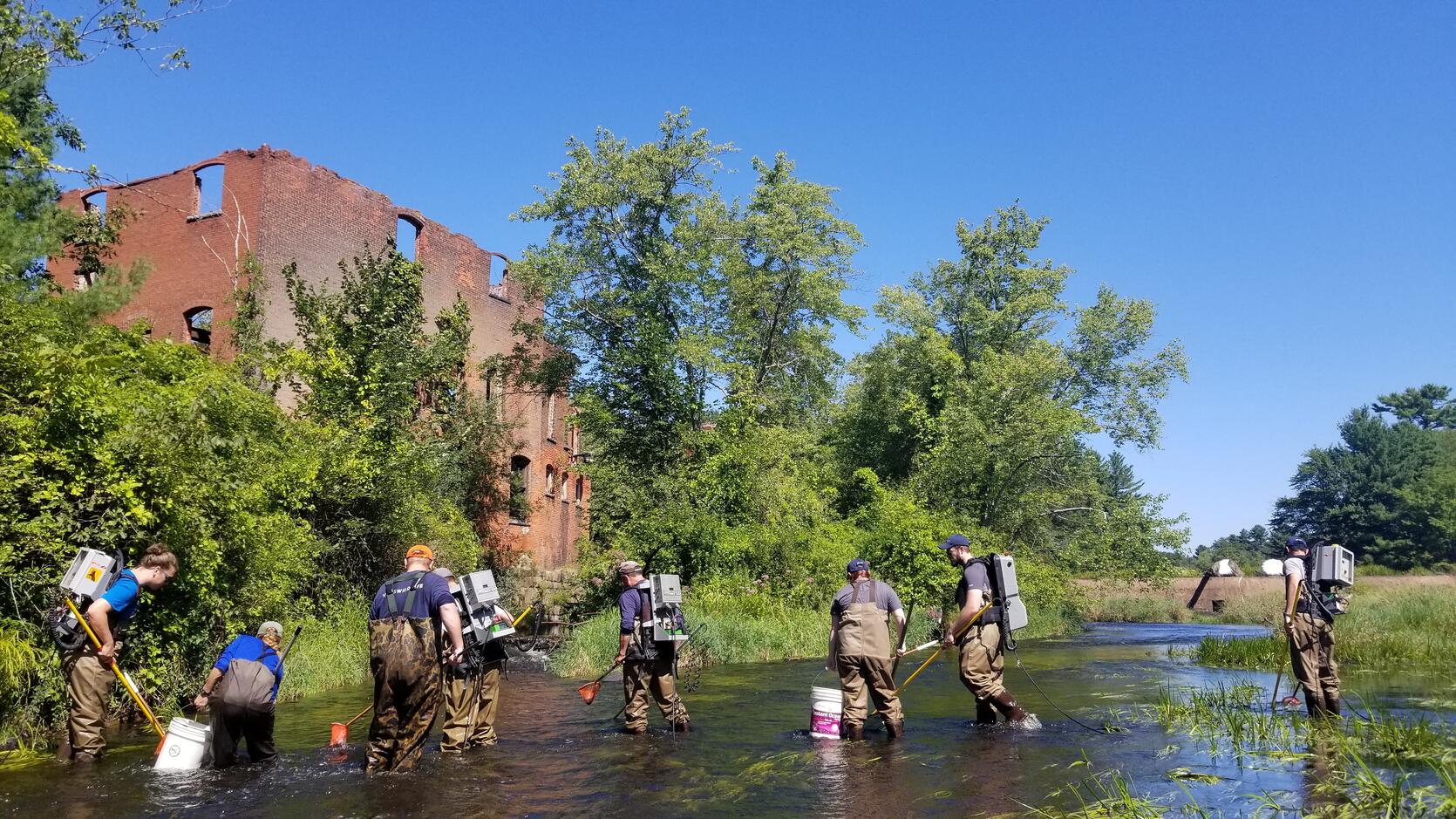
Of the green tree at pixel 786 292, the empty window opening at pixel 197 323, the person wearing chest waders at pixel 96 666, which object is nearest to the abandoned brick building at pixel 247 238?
the empty window opening at pixel 197 323

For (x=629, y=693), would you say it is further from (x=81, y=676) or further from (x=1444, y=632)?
(x=1444, y=632)

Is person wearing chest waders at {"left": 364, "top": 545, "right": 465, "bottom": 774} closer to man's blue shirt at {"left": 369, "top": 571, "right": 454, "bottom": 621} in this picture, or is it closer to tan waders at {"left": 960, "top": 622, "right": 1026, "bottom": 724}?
man's blue shirt at {"left": 369, "top": 571, "right": 454, "bottom": 621}

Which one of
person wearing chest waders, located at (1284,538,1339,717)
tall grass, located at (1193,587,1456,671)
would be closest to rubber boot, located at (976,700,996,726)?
person wearing chest waders, located at (1284,538,1339,717)

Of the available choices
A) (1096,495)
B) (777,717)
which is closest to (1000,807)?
(777,717)

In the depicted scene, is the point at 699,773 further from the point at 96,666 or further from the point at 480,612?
the point at 96,666

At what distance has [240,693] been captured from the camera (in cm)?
916

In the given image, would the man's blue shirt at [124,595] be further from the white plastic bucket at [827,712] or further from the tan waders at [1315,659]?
the tan waders at [1315,659]

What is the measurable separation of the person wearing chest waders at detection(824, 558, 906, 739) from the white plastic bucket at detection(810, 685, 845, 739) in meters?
0.08

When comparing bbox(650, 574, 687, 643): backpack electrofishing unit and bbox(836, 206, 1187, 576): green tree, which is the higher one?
bbox(836, 206, 1187, 576): green tree

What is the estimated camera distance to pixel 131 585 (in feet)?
30.6

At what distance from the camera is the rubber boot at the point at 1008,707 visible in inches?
430

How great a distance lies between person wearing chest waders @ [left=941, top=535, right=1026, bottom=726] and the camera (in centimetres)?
1051

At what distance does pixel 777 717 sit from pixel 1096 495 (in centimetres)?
2858

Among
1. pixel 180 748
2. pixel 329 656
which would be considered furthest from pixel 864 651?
pixel 329 656
